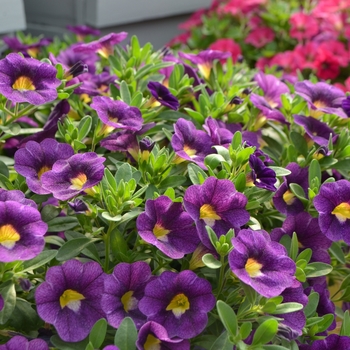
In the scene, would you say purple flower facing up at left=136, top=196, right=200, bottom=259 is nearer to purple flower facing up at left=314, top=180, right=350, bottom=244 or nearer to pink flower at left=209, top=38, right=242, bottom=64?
purple flower facing up at left=314, top=180, right=350, bottom=244

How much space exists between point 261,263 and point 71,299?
0.28 metres

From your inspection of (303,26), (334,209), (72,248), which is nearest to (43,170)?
(72,248)

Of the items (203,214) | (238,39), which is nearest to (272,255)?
(203,214)

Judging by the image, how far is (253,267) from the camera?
2.53 feet

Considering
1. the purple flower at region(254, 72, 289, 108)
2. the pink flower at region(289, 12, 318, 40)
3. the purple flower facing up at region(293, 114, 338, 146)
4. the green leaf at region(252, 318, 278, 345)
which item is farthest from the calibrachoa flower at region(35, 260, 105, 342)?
the pink flower at region(289, 12, 318, 40)

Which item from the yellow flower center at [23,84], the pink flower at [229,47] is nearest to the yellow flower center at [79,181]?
the yellow flower center at [23,84]

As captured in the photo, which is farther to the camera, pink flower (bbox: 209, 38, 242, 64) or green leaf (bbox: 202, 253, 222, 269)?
pink flower (bbox: 209, 38, 242, 64)

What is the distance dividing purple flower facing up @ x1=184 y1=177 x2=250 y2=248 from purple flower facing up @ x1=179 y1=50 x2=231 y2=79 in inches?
21.8

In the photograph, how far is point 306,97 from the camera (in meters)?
1.14

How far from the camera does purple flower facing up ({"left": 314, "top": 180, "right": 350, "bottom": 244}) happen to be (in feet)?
2.91

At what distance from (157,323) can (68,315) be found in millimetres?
127

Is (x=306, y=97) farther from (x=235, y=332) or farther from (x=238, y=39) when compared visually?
(x=238, y=39)

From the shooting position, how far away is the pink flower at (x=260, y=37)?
2328 mm

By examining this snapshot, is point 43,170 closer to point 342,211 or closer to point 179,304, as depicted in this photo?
point 179,304
